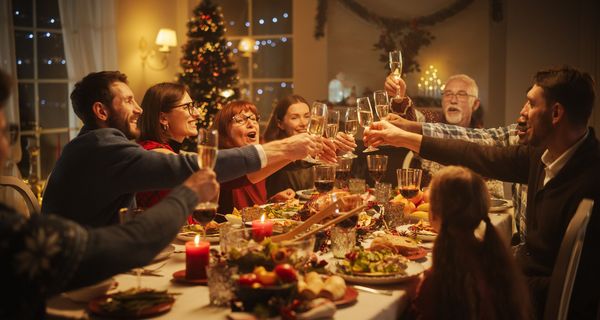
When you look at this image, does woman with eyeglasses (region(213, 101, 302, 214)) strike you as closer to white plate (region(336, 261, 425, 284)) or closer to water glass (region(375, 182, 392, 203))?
water glass (region(375, 182, 392, 203))

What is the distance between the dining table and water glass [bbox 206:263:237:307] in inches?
1.0

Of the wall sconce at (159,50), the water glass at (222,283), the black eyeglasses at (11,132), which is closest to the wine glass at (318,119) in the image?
the water glass at (222,283)

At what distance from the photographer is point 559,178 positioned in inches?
98.8

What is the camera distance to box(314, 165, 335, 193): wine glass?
8.95 feet

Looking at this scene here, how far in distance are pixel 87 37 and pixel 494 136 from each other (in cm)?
404

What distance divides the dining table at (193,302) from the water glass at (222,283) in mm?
26

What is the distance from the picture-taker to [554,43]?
21.7ft

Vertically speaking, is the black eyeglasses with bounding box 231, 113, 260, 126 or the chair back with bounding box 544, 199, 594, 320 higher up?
the black eyeglasses with bounding box 231, 113, 260, 126

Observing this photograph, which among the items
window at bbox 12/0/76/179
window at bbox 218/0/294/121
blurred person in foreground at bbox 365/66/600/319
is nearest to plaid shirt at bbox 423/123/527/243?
blurred person in foreground at bbox 365/66/600/319

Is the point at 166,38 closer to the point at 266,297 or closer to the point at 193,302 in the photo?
the point at 193,302

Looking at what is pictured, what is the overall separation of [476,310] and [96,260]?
1069 millimetres

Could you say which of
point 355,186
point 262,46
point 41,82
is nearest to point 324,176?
point 355,186

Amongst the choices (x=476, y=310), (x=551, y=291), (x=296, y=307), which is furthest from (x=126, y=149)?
(x=551, y=291)

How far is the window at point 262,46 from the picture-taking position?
25.2ft
